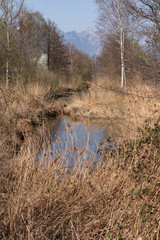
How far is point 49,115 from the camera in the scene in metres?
11.2

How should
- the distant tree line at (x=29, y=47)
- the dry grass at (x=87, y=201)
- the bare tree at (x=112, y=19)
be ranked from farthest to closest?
the bare tree at (x=112, y=19) < the distant tree line at (x=29, y=47) < the dry grass at (x=87, y=201)

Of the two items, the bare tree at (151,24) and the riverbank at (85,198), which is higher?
the bare tree at (151,24)

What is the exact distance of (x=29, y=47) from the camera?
45.5ft

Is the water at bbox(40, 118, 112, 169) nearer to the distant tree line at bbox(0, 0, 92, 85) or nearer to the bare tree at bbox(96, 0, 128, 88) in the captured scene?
the distant tree line at bbox(0, 0, 92, 85)

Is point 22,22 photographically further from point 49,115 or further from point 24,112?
point 24,112

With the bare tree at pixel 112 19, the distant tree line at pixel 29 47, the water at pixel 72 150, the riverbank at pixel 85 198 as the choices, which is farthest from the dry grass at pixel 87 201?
the bare tree at pixel 112 19

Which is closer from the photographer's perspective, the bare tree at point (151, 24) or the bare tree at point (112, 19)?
the bare tree at point (151, 24)

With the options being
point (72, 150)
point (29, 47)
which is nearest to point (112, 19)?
point (29, 47)

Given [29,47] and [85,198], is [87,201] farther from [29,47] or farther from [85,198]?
[29,47]

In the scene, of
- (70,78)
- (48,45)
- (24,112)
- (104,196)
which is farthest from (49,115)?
(48,45)

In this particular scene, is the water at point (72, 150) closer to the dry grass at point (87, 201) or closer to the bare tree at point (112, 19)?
the dry grass at point (87, 201)

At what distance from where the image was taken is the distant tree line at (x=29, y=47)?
633 cm

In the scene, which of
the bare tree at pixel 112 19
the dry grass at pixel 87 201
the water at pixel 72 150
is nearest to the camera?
the dry grass at pixel 87 201

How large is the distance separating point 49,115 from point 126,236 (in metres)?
9.09
